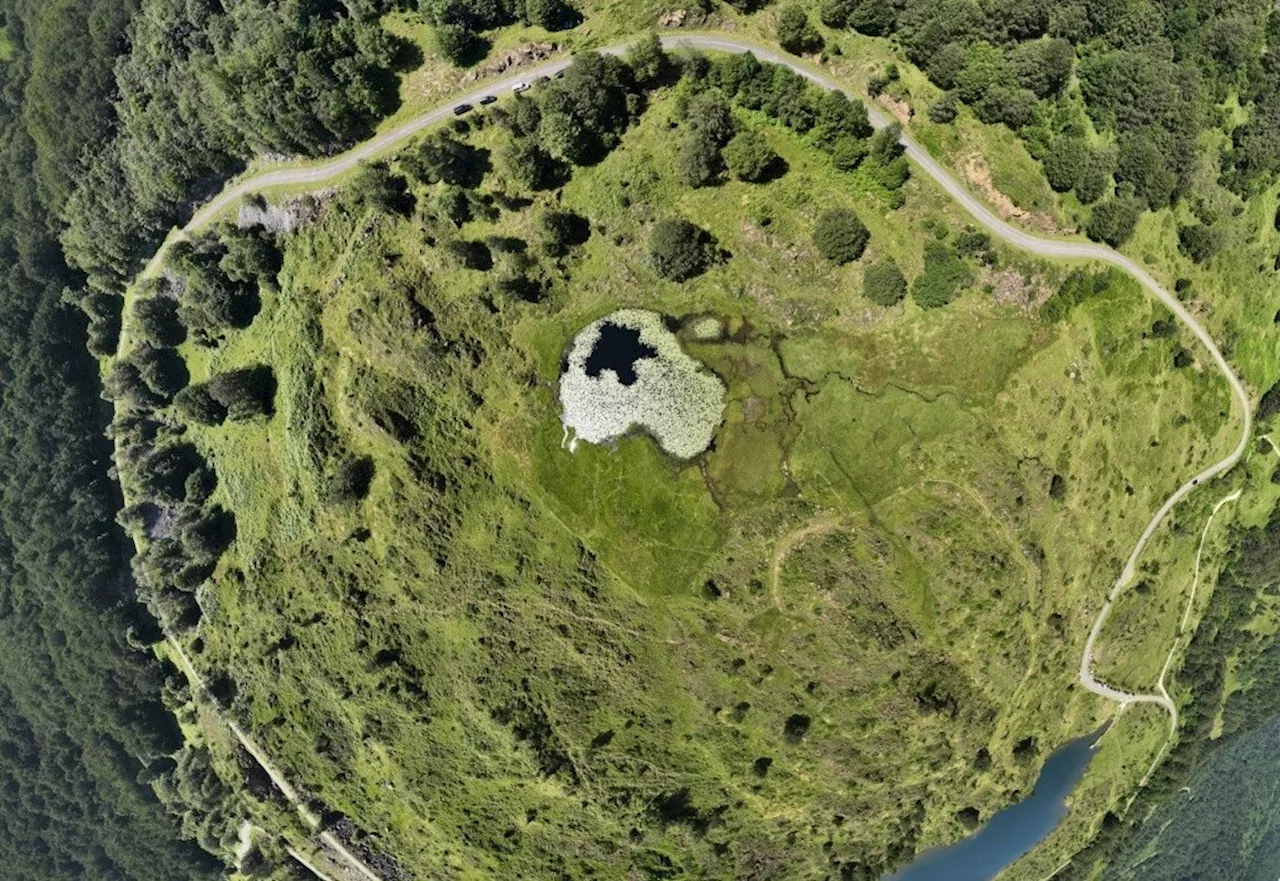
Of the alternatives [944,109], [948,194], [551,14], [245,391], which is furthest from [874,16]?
[245,391]

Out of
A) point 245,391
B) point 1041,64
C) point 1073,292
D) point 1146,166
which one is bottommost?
point 245,391

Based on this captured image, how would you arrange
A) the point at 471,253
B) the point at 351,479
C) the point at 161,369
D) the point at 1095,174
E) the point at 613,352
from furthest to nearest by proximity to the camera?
the point at 161,369 → the point at 351,479 → the point at 613,352 → the point at 471,253 → the point at 1095,174

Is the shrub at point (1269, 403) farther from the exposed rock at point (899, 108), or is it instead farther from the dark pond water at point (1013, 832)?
the exposed rock at point (899, 108)

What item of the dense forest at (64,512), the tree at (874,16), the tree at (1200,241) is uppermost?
the tree at (874,16)

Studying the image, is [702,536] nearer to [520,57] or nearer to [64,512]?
[520,57]

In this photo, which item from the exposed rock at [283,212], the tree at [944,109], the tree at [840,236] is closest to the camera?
the tree at [840,236]

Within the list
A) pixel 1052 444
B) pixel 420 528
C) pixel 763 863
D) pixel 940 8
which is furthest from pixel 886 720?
pixel 940 8

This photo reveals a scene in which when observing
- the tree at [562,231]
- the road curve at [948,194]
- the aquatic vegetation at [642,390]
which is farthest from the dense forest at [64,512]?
the aquatic vegetation at [642,390]

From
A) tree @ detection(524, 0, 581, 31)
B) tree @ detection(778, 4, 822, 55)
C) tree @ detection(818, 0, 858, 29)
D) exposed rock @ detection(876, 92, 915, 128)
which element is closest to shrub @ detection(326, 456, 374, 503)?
tree @ detection(524, 0, 581, 31)
